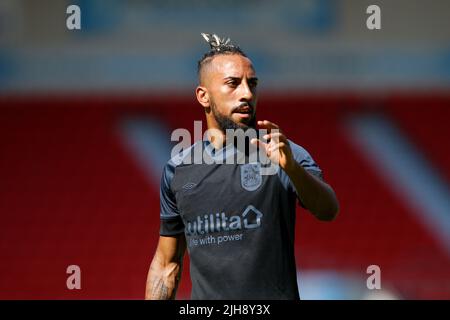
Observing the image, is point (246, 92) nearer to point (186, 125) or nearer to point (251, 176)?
point (251, 176)

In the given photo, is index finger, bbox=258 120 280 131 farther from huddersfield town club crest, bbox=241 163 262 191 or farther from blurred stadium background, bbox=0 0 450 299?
blurred stadium background, bbox=0 0 450 299

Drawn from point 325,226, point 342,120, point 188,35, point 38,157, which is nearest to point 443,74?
point 342,120

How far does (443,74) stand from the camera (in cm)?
686

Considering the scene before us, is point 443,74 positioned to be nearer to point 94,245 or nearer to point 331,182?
point 331,182

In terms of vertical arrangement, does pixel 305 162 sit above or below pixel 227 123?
below

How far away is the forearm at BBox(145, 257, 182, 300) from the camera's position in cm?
332

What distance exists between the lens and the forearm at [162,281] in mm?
3318

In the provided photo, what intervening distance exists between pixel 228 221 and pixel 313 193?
0.38m

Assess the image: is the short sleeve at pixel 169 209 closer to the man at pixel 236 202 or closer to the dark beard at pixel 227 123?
the man at pixel 236 202

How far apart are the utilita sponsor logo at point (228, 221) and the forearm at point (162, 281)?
336 millimetres

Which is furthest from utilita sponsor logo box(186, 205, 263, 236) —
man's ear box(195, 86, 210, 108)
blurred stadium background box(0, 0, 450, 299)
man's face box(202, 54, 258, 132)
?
blurred stadium background box(0, 0, 450, 299)

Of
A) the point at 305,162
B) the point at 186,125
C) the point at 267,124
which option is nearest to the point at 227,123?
the point at 305,162

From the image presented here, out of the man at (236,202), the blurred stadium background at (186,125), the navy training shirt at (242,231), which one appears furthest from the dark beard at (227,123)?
the blurred stadium background at (186,125)

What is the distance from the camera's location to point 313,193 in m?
2.80
